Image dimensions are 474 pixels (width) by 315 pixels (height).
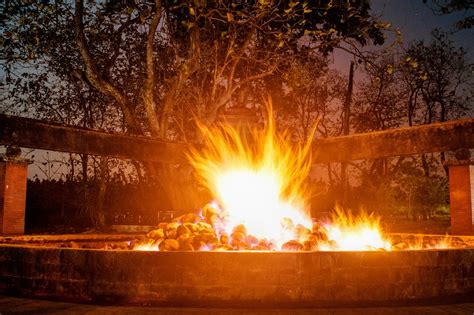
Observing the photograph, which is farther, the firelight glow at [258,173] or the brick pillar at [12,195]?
the brick pillar at [12,195]

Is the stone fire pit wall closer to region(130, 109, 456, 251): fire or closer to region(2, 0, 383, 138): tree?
region(130, 109, 456, 251): fire

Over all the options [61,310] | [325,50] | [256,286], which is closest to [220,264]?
[256,286]

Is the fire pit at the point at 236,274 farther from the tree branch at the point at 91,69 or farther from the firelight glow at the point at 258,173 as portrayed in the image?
the tree branch at the point at 91,69

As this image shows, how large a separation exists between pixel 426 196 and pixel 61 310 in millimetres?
29256

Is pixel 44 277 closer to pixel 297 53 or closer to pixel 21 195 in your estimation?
pixel 21 195

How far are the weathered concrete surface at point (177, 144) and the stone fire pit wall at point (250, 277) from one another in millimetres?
2320

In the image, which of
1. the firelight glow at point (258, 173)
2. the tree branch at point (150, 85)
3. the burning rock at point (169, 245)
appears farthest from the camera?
the tree branch at point (150, 85)

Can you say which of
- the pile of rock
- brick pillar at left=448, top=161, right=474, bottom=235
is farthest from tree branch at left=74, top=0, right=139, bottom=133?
brick pillar at left=448, top=161, right=474, bottom=235

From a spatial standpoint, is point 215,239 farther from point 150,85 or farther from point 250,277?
point 150,85

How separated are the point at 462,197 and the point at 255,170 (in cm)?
734

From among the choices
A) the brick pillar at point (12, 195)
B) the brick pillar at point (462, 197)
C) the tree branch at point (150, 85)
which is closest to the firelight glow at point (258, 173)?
the tree branch at point (150, 85)

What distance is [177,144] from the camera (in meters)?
8.88

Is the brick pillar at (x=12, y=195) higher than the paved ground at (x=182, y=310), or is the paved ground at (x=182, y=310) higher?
the brick pillar at (x=12, y=195)

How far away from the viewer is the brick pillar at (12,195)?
10.3m
